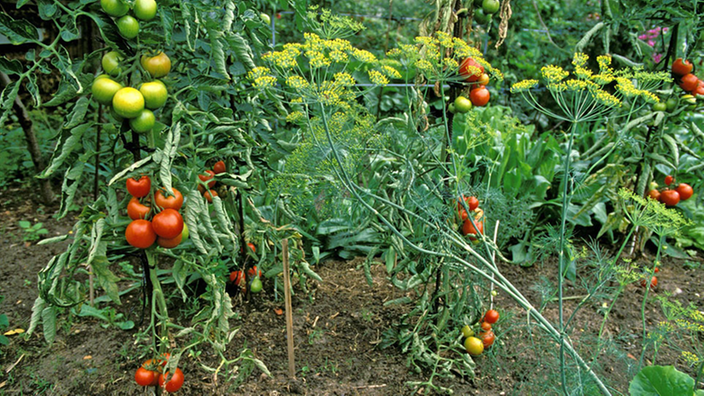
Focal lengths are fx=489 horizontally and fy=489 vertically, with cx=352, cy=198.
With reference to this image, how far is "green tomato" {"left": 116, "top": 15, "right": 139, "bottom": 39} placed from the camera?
1349 millimetres

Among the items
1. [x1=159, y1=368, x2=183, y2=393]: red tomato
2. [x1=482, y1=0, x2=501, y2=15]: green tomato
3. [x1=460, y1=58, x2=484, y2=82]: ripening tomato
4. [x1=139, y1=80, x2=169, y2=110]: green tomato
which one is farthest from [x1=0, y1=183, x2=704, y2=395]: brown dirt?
[x1=482, y1=0, x2=501, y2=15]: green tomato

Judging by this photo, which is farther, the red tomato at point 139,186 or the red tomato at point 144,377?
the red tomato at point 144,377

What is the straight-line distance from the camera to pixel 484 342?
6.63 feet

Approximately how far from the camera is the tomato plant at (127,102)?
53.4 inches

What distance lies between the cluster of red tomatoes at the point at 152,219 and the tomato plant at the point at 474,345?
3.92ft

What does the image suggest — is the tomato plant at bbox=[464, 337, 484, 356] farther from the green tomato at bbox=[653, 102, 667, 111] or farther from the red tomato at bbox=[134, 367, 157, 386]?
the green tomato at bbox=[653, 102, 667, 111]

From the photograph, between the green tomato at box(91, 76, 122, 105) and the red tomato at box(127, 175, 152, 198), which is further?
the red tomato at box(127, 175, 152, 198)

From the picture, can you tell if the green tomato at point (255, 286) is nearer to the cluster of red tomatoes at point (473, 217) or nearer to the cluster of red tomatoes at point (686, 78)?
the cluster of red tomatoes at point (473, 217)

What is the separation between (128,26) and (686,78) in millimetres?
2554

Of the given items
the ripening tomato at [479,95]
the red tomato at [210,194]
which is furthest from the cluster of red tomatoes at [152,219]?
the ripening tomato at [479,95]

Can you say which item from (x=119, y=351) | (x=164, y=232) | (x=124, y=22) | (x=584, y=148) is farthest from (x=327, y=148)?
(x=584, y=148)

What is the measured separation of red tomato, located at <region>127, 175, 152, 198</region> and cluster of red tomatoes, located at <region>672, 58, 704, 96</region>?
2.53 meters

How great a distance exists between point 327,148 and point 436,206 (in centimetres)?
49

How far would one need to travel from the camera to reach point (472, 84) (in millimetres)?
1883
